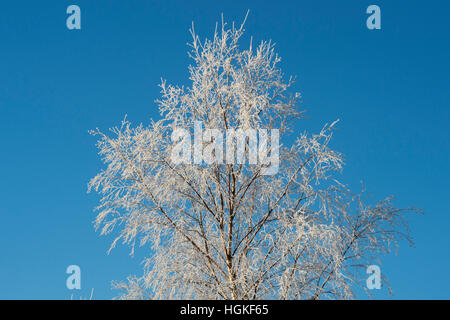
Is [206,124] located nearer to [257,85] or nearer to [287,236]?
[257,85]

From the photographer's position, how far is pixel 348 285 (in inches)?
339

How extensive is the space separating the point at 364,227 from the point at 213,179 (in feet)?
9.81

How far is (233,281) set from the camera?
872 centimetres

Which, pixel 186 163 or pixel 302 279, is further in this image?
pixel 186 163

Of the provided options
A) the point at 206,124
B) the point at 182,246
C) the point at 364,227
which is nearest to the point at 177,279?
the point at 182,246

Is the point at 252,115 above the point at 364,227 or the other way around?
above

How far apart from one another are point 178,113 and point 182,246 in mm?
2624
